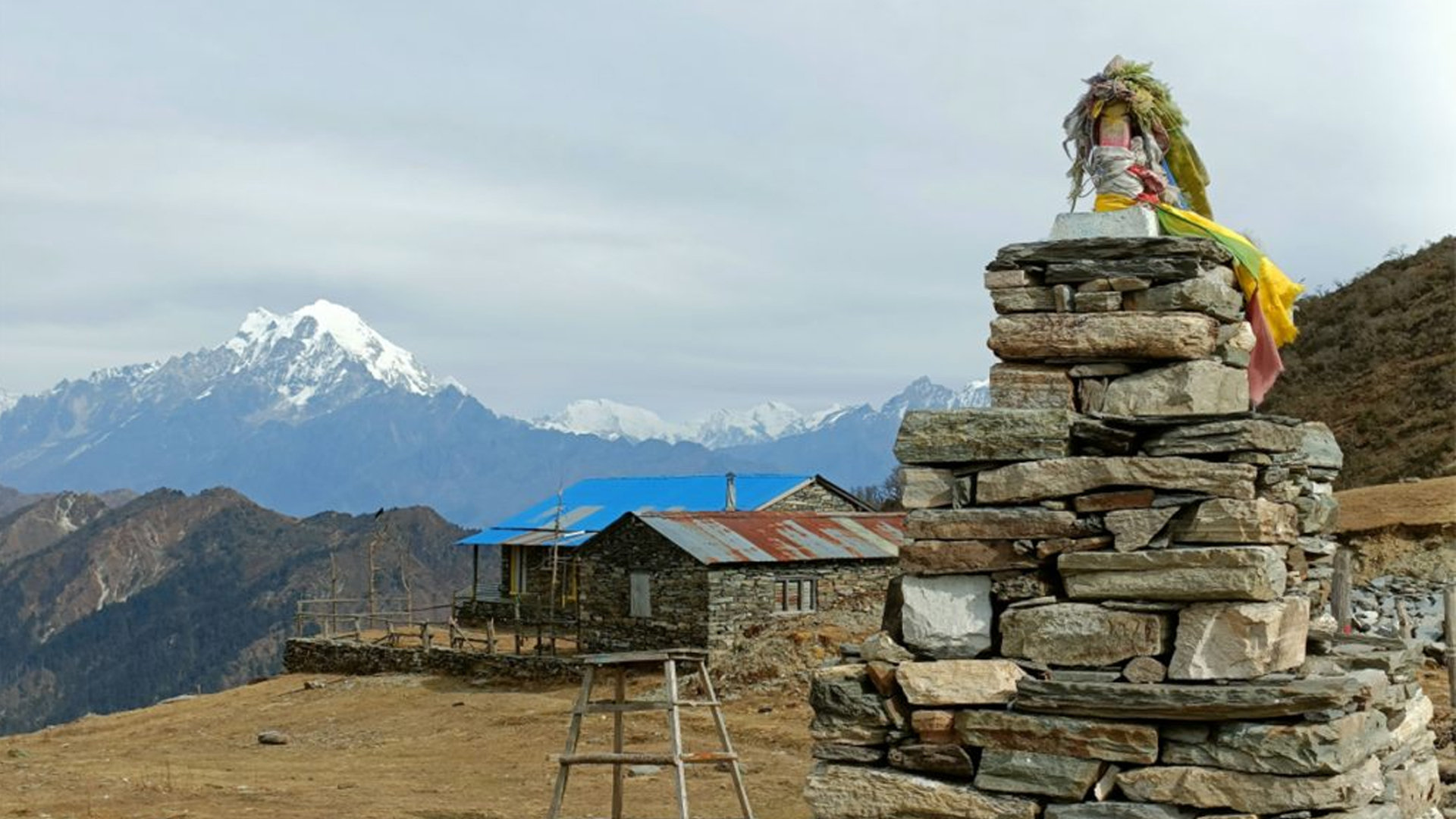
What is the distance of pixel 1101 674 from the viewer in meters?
7.21

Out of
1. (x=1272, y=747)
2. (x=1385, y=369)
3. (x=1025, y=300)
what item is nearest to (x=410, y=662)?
(x=1385, y=369)

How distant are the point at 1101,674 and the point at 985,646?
0.60 meters

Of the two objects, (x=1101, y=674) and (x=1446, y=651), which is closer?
(x=1101, y=674)

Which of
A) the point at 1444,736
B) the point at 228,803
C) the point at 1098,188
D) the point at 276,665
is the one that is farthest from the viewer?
the point at 276,665

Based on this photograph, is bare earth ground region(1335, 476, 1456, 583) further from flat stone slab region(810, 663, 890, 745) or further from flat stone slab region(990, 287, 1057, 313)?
flat stone slab region(810, 663, 890, 745)

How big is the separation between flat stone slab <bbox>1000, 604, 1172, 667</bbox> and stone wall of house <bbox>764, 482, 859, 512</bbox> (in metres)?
37.6

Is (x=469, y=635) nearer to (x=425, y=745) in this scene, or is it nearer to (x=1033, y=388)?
(x=425, y=745)

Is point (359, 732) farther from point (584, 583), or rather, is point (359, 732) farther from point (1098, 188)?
point (1098, 188)

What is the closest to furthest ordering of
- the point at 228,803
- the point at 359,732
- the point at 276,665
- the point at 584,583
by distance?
the point at 228,803 → the point at 359,732 → the point at 584,583 → the point at 276,665

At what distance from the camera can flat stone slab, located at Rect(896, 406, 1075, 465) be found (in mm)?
7500

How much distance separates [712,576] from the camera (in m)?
32.0

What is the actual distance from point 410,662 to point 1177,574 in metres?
33.1

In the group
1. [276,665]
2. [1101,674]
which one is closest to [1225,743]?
[1101,674]

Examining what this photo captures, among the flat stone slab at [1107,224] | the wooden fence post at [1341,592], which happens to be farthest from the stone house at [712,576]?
the flat stone slab at [1107,224]
